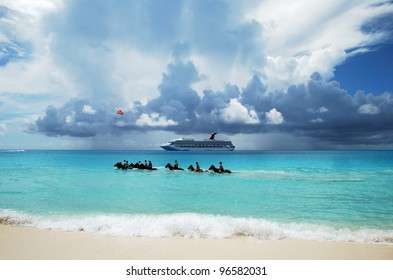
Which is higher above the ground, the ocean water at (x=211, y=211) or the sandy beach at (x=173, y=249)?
the ocean water at (x=211, y=211)

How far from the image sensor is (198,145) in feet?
309

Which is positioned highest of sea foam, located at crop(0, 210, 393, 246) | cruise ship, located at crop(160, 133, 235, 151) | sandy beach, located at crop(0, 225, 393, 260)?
cruise ship, located at crop(160, 133, 235, 151)

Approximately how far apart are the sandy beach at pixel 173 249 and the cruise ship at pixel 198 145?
86868mm

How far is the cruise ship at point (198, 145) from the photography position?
9425 cm

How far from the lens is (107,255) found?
5.97m

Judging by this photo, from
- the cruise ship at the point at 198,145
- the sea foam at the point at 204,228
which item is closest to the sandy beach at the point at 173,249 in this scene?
the sea foam at the point at 204,228

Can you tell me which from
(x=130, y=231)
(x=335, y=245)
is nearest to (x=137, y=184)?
(x=130, y=231)

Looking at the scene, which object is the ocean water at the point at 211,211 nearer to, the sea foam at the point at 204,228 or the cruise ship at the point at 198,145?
the sea foam at the point at 204,228

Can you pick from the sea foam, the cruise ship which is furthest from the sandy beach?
the cruise ship

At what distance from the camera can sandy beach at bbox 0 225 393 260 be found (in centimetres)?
594

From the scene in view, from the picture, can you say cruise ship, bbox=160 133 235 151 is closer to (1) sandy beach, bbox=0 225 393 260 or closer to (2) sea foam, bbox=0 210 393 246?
(2) sea foam, bbox=0 210 393 246

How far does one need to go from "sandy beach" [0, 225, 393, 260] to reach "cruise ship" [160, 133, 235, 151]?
8687 cm

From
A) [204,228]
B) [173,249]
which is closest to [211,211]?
[204,228]
